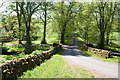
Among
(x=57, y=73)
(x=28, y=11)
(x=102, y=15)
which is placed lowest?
(x=57, y=73)

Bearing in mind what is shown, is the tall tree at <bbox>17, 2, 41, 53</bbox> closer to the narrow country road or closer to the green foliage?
the narrow country road

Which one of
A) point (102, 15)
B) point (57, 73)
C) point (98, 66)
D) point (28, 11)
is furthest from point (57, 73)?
point (102, 15)

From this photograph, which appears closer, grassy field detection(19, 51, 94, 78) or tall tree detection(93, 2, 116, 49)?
grassy field detection(19, 51, 94, 78)

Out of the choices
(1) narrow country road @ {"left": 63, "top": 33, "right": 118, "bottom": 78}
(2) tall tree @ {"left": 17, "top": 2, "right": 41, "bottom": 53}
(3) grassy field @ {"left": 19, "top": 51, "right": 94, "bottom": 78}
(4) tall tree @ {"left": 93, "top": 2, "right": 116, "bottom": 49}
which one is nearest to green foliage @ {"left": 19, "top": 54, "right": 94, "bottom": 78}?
(3) grassy field @ {"left": 19, "top": 51, "right": 94, "bottom": 78}

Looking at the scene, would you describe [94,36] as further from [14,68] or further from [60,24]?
[14,68]

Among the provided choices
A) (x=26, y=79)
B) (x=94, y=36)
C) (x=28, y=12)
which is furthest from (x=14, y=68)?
(x=94, y=36)

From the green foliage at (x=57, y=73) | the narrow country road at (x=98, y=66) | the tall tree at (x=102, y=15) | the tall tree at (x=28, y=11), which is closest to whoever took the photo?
the green foliage at (x=57, y=73)

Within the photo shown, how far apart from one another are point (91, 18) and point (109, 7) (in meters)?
4.30

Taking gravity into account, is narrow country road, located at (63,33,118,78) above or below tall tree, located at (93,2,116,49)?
below

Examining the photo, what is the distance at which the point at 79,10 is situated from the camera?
30.0m

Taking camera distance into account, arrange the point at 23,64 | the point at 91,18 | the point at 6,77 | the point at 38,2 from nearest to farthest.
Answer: the point at 6,77 → the point at 23,64 → the point at 38,2 → the point at 91,18

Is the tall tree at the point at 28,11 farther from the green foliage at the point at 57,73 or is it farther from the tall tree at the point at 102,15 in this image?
the tall tree at the point at 102,15

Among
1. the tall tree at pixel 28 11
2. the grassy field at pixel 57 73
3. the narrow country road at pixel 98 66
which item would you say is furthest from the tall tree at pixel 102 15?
the grassy field at pixel 57 73

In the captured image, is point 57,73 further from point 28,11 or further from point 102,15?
point 102,15
